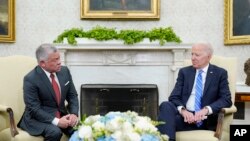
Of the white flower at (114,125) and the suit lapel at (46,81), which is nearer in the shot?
the white flower at (114,125)

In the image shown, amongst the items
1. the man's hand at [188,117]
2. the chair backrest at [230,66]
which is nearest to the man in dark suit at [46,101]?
the man's hand at [188,117]

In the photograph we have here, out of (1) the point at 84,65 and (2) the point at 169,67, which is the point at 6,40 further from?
(2) the point at 169,67

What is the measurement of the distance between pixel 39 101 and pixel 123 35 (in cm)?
260

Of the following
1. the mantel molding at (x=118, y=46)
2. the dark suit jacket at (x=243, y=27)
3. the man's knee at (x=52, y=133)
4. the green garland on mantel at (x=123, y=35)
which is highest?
the dark suit jacket at (x=243, y=27)

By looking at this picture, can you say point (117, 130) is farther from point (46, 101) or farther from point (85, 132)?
point (46, 101)

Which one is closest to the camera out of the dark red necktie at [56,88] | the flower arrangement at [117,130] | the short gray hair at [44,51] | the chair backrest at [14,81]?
the flower arrangement at [117,130]

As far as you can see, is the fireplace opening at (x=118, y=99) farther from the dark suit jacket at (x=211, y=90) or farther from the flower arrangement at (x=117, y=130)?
the flower arrangement at (x=117, y=130)

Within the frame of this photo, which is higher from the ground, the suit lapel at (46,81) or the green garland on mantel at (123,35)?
the green garland on mantel at (123,35)

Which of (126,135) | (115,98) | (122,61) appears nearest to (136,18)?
(122,61)

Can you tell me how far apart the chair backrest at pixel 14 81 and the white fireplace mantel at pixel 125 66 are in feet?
5.94

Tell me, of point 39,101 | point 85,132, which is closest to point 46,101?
point 39,101

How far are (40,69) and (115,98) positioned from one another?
2.63 metres

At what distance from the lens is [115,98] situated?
6.90m

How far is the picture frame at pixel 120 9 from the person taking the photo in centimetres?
707
